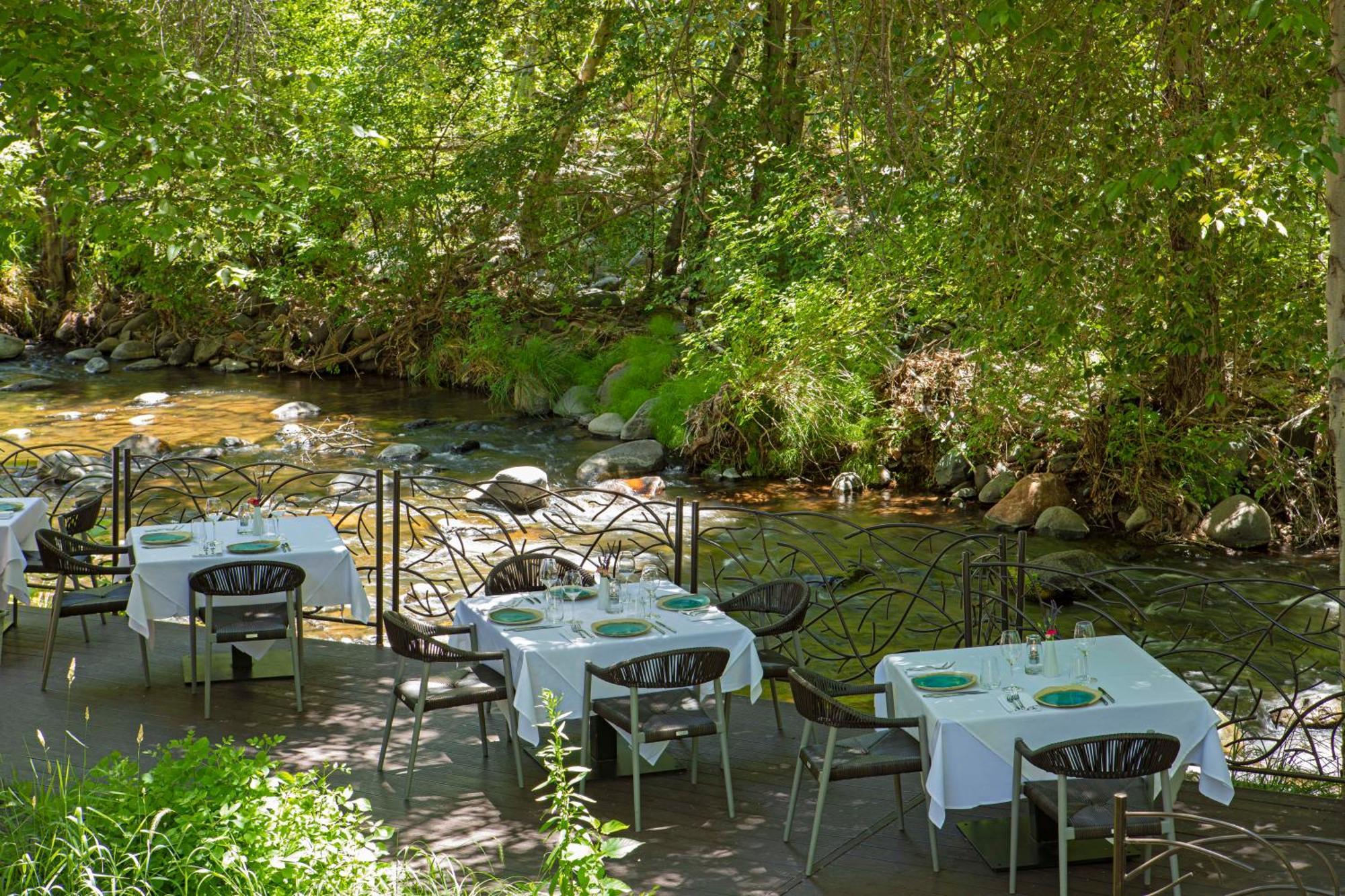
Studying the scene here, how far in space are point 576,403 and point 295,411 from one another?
423 cm

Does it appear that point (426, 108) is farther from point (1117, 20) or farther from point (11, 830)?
point (11, 830)

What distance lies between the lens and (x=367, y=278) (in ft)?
75.1

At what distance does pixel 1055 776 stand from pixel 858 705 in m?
3.64

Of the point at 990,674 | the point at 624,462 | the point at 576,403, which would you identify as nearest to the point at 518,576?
the point at 990,674

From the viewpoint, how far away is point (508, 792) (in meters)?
6.31

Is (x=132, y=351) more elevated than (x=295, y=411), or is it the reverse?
(x=132, y=351)

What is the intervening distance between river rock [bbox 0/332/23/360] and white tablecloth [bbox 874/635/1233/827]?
2340 cm

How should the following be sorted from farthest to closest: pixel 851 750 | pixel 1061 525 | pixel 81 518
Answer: pixel 1061 525 < pixel 81 518 < pixel 851 750

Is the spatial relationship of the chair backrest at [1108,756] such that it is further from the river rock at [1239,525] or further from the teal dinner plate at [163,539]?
the river rock at [1239,525]

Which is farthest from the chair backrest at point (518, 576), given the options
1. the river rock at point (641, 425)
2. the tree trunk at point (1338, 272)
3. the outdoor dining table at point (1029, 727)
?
the river rock at point (641, 425)

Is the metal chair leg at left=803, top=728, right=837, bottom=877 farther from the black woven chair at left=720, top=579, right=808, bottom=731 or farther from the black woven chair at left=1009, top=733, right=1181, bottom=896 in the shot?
A: the black woven chair at left=720, top=579, right=808, bottom=731

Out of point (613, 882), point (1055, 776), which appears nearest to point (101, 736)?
point (613, 882)

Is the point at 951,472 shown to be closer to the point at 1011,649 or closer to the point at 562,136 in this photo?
the point at 562,136

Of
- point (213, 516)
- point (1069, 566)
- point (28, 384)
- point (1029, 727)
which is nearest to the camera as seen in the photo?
point (1029, 727)
